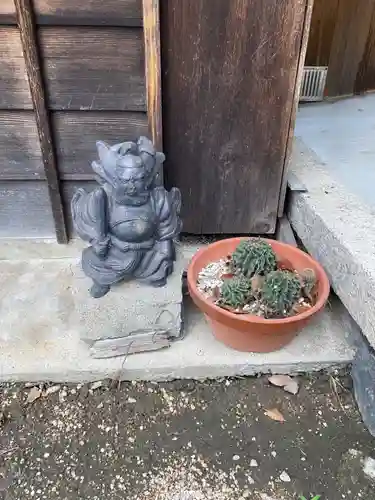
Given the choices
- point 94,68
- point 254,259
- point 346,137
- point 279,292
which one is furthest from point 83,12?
point 346,137

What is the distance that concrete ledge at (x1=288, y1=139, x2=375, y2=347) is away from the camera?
5.11ft

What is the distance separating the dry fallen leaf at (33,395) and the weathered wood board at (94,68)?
1.04m

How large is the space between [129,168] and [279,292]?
2.06 ft

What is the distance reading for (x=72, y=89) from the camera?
183 centimetres

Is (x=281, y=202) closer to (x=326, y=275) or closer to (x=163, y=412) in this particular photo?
(x=326, y=275)

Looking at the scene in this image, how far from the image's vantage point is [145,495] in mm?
1407

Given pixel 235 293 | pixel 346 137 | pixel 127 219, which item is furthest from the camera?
pixel 346 137

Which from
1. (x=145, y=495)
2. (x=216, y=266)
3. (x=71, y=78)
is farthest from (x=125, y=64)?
(x=145, y=495)

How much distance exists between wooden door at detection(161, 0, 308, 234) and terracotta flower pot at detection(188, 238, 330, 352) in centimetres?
31

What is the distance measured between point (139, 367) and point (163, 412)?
175 mm

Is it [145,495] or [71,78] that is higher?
[71,78]

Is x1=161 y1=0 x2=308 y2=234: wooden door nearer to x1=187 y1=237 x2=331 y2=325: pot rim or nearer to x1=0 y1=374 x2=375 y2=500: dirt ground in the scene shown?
x1=187 y1=237 x2=331 y2=325: pot rim

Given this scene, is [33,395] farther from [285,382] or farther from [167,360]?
[285,382]

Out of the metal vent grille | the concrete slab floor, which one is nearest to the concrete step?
the concrete slab floor
